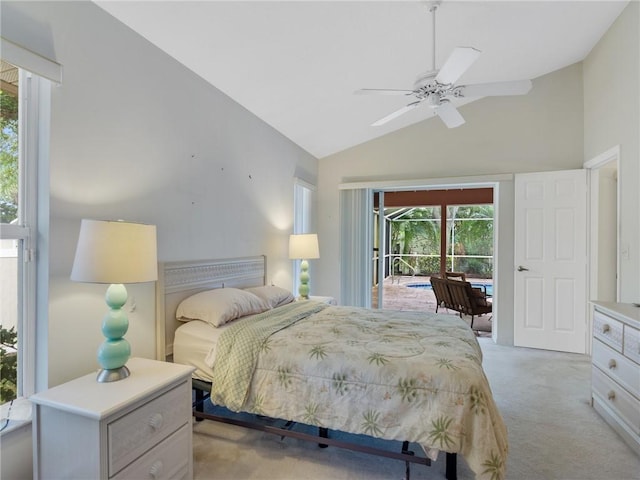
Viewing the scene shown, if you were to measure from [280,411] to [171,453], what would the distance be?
546 mm

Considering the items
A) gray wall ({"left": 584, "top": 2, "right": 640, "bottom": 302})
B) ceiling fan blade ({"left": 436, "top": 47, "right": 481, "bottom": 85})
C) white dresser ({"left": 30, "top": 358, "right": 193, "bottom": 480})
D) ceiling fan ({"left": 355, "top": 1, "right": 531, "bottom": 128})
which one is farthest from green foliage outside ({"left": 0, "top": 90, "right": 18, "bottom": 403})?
gray wall ({"left": 584, "top": 2, "right": 640, "bottom": 302})

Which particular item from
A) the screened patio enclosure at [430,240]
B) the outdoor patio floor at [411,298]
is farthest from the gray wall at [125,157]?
the outdoor patio floor at [411,298]

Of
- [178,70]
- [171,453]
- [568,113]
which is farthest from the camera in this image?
[568,113]

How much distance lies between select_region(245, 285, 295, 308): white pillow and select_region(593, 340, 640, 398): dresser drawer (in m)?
2.49

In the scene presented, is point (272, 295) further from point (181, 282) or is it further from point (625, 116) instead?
point (625, 116)

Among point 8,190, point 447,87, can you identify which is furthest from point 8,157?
point 447,87

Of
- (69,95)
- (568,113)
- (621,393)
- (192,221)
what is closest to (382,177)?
(568,113)

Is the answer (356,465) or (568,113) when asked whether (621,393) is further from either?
(568,113)

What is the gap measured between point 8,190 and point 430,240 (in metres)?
9.17

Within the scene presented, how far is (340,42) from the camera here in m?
2.62

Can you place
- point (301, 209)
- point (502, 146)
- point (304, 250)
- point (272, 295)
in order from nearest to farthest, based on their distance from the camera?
point (272, 295)
point (304, 250)
point (502, 146)
point (301, 209)

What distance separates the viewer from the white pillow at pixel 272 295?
2.99 m

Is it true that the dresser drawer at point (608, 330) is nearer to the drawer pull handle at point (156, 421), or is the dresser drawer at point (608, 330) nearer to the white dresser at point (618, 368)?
the white dresser at point (618, 368)

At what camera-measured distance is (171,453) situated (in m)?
1.62
